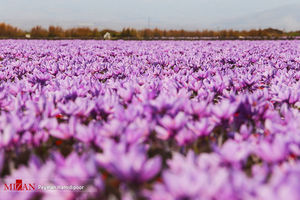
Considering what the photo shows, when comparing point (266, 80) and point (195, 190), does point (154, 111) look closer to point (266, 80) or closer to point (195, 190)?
point (195, 190)

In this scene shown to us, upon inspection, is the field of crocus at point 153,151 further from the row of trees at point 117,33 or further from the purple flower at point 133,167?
the row of trees at point 117,33

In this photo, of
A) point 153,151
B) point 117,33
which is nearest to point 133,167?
point 153,151

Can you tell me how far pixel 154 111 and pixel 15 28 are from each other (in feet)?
193

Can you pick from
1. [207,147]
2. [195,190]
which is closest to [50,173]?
[195,190]

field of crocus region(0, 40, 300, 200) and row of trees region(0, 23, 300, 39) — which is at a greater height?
row of trees region(0, 23, 300, 39)

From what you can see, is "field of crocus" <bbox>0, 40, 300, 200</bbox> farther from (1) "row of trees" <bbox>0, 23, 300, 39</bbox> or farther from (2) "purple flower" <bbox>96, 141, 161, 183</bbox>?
(1) "row of trees" <bbox>0, 23, 300, 39</bbox>

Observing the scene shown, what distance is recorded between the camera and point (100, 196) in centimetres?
150

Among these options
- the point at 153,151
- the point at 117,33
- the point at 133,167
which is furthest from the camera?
the point at 117,33

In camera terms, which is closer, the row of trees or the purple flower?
the purple flower

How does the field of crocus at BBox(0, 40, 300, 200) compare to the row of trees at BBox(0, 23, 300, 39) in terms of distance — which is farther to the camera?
the row of trees at BBox(0, 23, 300, 39)

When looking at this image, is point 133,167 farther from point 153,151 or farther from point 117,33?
point 117,33

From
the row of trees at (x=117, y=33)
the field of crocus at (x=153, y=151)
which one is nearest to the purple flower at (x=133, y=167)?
the field of crocus at (x=153, y=151)

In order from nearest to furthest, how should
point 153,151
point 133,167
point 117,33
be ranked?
point 133,167 < point 153,151 < point 117,33

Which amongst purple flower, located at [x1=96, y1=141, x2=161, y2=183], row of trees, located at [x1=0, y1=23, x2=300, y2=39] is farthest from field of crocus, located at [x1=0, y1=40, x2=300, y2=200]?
row of trees, located at [x1=0, y1=23, x2=300, y2=39]
